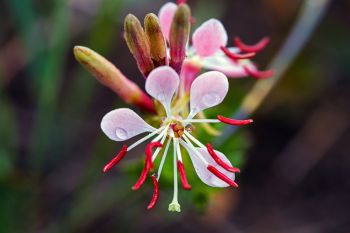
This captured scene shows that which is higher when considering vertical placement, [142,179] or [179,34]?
[179,34]

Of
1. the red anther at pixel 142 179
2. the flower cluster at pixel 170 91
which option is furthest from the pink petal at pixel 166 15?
the red anther at pixel 142 179

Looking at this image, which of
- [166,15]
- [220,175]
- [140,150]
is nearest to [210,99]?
[220,175]

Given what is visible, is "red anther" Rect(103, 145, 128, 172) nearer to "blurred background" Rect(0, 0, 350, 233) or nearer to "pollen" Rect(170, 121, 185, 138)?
"pollen" Rect(170, 121, 185, 138)

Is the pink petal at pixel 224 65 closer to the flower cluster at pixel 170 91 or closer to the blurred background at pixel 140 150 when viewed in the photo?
the flower cluster at pixel 170 91

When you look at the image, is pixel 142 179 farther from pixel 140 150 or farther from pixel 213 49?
pixel 140 150

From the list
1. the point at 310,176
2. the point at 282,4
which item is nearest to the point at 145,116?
the point at 310,176
